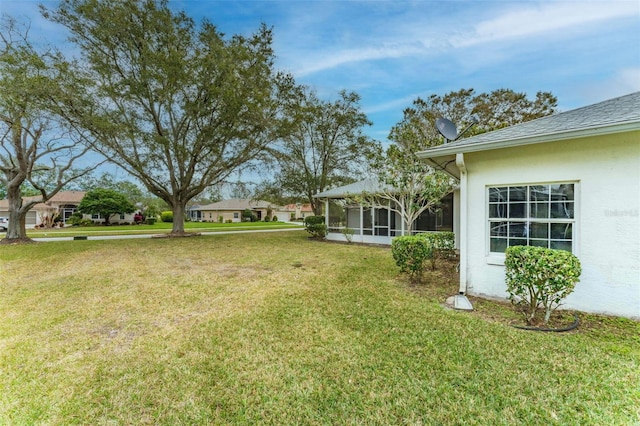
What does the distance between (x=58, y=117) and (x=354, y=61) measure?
558 inches

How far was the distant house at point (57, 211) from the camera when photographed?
32.2 meters

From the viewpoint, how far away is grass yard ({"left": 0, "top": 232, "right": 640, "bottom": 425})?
254cm

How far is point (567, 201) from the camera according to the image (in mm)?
4773

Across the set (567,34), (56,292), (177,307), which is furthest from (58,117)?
(567,34)

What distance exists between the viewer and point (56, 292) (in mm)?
6309

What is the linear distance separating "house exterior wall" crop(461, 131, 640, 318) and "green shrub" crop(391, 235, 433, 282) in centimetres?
226

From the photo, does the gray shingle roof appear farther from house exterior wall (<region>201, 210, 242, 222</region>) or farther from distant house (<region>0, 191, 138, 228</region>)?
house exterior wall (<region>201, 210, 242, 222</region>)

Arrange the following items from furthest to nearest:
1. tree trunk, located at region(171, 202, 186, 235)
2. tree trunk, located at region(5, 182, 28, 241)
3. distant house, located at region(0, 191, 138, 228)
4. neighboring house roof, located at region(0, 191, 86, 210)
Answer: neighboring house roof, located at region(0, 191, 86, 210)
distant house, located at region(0, 191, 138, 228)
tree trunk, located at region(171, 202, 186, 235)
tree trunk, located at region(5, 182, 28, 241)

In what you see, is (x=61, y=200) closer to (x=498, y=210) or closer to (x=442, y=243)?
(x=442, y=243)

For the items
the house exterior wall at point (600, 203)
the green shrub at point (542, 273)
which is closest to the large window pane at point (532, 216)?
the house exterior wall at point (600, 203)

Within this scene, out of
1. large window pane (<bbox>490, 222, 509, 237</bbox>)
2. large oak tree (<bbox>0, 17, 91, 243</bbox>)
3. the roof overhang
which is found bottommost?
large window pane (<bbox>490, 222, 509, 237</bbox>)

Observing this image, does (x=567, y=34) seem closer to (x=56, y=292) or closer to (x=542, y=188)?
(x=542, y=188)

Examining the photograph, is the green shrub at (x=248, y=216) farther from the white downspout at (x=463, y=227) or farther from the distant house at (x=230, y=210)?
the white downspout at (x=463, y=227)

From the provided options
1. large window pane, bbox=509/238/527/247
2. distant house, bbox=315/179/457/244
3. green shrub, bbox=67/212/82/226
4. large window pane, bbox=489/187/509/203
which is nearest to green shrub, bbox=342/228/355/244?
distant house, bbox=315/179/457/244
